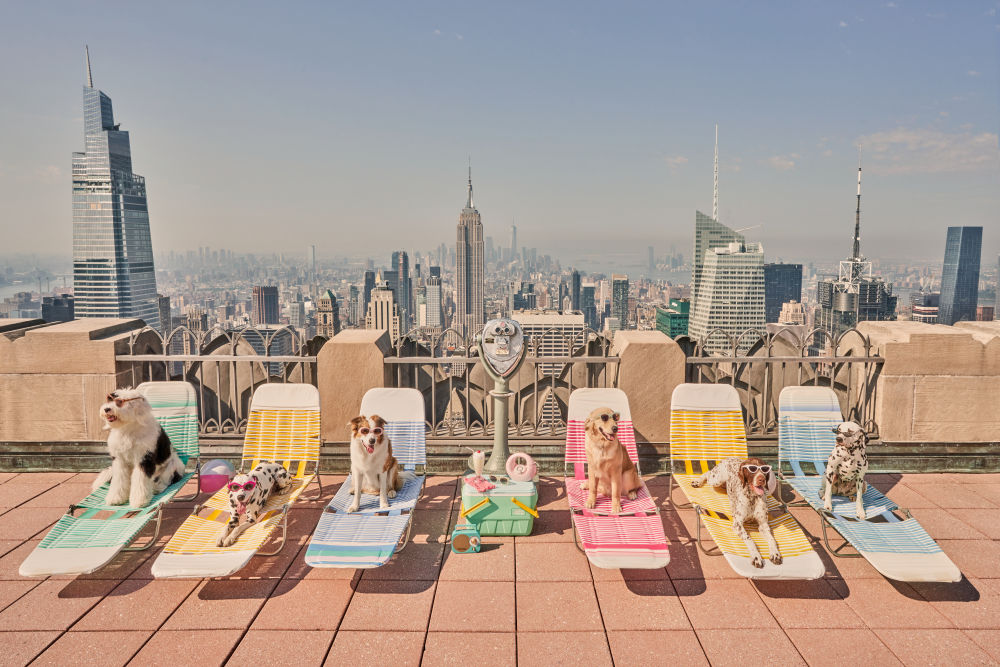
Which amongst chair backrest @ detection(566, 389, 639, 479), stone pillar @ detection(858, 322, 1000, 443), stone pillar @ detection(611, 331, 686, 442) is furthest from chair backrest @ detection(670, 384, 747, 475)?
stone pillar @ detection(858, 322, 1000, 443)

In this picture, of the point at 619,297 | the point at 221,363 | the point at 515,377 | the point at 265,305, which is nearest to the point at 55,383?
the point at 221,363

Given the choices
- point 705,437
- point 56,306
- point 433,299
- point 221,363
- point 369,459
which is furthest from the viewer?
point 433,299

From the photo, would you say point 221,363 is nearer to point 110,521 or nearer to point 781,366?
point 110,521

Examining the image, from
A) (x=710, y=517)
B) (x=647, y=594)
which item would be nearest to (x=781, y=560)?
(x=710, y=517)

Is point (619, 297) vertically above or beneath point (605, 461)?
beneath

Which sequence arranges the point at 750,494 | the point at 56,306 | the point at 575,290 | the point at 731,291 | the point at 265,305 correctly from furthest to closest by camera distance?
the point at 575,290 → the point at 265,305 → the point at 731,291 → the point at 56,306 → the point at 750,494

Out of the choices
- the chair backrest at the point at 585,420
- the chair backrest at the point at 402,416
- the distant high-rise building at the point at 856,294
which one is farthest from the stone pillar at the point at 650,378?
the distant high-rise building at the point at 856,294
